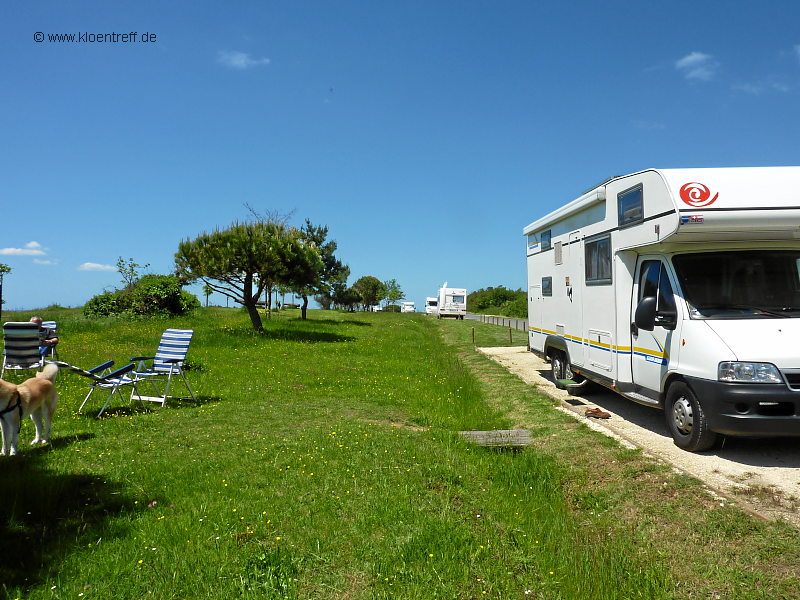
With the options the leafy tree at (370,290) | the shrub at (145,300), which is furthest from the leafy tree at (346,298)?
the shrub at (145,300)

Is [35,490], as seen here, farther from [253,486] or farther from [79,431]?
[79,431]

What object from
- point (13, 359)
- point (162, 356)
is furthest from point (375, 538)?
point (13, 359)

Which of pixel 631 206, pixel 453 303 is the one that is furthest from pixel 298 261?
pixel 453 303

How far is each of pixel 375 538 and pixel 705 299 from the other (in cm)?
483

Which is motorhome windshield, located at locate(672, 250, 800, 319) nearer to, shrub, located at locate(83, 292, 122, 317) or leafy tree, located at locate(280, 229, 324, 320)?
leafy tree, located at locate(280, 229, 324, 320)

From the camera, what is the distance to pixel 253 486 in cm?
506

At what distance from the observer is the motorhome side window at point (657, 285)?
670 cm

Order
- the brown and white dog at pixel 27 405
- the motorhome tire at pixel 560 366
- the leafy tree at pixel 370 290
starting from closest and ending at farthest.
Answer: the brown and white dog at pixel 27 405 < the motorhome tire at pixel 560 366 < the leafy tree at pixel 370 290

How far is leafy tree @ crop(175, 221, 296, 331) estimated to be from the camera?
2217cm

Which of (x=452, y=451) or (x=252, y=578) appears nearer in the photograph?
(x=252, y=578)

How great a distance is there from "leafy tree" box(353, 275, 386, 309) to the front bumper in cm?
8779

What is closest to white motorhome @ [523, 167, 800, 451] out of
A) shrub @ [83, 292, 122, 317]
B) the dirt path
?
the dirt path

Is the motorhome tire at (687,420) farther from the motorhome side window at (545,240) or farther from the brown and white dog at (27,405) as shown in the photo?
the brown and white dog at (27,405)

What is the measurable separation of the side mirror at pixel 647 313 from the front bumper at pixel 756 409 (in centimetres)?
121
